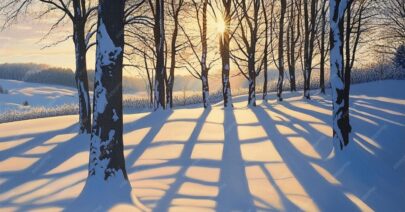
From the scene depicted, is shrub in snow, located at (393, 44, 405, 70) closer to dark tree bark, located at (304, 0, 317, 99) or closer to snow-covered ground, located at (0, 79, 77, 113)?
dark tree bark, located at (304, 0, 317, 99)

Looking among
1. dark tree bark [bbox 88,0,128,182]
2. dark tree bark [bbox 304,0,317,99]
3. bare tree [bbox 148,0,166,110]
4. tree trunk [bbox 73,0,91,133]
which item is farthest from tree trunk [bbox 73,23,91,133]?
dark tree bark [bbox 304,0,317,99]

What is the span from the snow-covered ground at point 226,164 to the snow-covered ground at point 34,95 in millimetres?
89445

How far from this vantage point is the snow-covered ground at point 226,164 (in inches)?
308

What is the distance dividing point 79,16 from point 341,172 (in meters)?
9.44

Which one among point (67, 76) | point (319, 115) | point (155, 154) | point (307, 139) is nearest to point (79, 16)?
point (155, 154)

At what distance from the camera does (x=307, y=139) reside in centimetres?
1280

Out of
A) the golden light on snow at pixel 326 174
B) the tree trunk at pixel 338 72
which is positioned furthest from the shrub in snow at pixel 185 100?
the golden light on snow at pixel 326 174

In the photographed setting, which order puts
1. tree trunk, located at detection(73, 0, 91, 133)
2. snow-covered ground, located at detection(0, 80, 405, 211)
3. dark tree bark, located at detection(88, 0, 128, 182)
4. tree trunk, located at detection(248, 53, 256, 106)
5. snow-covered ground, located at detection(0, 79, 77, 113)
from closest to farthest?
1. dark tree bark, located at detection(88, 0, 128, 182)
2. snow-covered ground, located at detection(0, 80, 405, 211)
3. tree trunk, located at detection(73, 0, 91, 133)
4. tree trunk, located at detection(248, 53, 256, 106)
5. snow-covered ground, located at detection(0, 79, 77, 113)

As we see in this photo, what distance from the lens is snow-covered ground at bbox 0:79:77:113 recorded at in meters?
109

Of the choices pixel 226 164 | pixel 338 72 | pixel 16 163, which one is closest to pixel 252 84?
pixel 338 72

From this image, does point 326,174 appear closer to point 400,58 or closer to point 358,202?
point 358,202

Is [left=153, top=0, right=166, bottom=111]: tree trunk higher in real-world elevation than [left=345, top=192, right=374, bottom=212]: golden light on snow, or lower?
higher

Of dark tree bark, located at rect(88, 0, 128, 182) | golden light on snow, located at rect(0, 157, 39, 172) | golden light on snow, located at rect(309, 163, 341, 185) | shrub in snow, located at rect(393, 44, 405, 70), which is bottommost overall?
golden light on snow, located at rect(309, 163, 341, 185)

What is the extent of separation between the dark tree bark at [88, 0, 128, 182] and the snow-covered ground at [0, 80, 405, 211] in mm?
652
